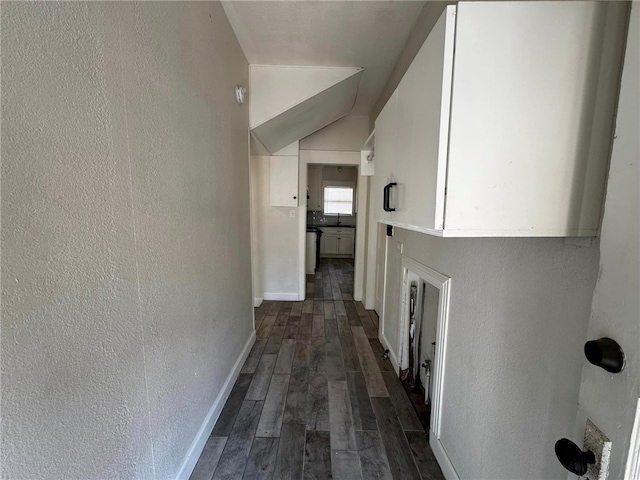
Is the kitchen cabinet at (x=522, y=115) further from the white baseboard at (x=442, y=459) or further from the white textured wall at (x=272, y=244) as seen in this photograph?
the white textured wall at (x=272, y=244)

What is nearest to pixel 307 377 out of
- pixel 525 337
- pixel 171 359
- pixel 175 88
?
pixel 171 359

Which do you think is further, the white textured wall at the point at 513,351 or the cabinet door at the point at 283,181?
the cabinet door at the point at 283,181

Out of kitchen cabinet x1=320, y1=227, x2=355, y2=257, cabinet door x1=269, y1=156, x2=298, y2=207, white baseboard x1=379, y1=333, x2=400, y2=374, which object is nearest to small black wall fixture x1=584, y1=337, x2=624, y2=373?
white baseboard x1=379, y1=333, x2=400, y2=374

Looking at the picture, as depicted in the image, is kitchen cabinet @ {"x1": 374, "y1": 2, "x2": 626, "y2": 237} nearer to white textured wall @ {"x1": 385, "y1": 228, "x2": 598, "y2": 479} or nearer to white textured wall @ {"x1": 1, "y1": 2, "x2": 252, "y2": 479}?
white textured wall @ {"x1": 385, "y1": 228, "x2": 598, "y2": 479}

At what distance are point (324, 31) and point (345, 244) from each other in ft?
19.2

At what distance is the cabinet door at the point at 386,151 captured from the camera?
1064 mm

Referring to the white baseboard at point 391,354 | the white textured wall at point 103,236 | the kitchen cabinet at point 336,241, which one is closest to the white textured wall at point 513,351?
the white baseboard at point 391,354

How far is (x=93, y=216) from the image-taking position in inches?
28.4

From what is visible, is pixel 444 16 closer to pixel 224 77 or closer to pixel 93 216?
pixel 93 216

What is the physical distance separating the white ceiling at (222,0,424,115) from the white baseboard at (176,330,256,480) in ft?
8.19

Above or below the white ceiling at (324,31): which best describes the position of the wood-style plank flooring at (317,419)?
below

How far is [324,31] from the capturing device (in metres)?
1.85

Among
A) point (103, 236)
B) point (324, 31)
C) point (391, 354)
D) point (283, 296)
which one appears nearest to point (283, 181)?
point (283, 296)

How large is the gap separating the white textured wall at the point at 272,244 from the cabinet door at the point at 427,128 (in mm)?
2927
